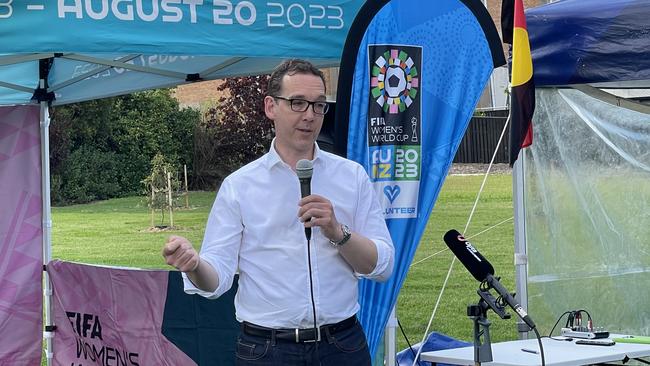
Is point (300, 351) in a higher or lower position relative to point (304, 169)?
lower

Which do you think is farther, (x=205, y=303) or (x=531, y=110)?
(x=205, y=303)

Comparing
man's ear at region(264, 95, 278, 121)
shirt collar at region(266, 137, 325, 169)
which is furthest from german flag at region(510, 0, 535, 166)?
man's ear at region(264, 95, 278, 121)

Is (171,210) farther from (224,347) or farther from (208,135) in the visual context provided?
(224,347)

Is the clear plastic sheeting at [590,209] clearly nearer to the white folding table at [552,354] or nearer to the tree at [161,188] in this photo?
the white folding table at [552,354]

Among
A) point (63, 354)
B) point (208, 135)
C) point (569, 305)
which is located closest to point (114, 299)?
point (63, 354)

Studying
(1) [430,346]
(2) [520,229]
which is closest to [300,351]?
(1) [430,346]

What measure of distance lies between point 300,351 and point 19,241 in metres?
4.26

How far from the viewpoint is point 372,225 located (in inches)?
130

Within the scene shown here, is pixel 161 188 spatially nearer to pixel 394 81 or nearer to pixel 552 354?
pixel 394 81

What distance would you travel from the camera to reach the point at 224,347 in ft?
17.7

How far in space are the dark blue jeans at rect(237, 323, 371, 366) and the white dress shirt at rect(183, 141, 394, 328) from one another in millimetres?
63

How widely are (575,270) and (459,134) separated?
1.78 m

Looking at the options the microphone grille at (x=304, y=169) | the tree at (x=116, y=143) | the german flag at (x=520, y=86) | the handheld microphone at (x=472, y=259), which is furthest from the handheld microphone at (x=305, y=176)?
the tree at (x=116, y=143)

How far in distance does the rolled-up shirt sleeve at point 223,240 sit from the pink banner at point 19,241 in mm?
3969
